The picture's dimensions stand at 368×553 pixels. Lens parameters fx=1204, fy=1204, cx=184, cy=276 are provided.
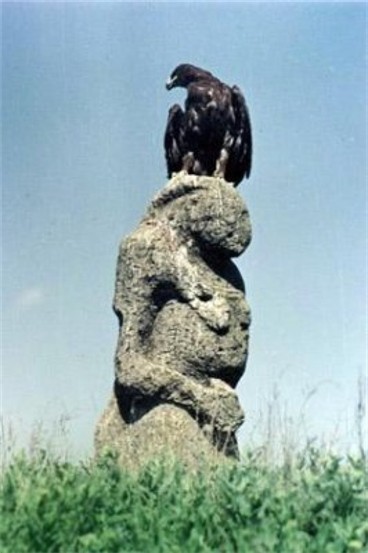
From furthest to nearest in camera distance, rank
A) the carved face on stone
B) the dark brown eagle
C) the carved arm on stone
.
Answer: the dark brown eagle
the carved face on stone
the carved arm on stone

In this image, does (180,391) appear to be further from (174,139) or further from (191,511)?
(191,511)

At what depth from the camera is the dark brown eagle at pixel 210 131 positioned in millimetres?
8914

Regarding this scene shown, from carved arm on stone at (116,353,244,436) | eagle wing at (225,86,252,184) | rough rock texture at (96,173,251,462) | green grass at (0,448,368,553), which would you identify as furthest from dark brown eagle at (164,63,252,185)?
green grass at (0,448,368,553)

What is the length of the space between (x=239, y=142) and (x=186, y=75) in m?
0.68

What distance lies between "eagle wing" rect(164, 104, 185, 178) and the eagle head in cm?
19

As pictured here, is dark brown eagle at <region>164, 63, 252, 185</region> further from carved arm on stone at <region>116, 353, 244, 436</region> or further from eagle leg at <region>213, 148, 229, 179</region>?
carved arm on stone at <region>116, 353, 244, 436</region>

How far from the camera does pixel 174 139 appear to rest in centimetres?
909

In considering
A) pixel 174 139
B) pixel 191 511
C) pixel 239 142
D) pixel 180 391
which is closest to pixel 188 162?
pixel 174 139

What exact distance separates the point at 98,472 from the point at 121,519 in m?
1.09

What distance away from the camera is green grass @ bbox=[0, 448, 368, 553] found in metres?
5.66

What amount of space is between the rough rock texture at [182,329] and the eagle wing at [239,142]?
0.21m

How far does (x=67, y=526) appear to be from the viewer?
6.00 m

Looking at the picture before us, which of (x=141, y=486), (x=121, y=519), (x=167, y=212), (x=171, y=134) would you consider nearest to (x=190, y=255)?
(x=167, y=212)

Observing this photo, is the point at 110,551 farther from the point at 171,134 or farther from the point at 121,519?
the point at 171,134
